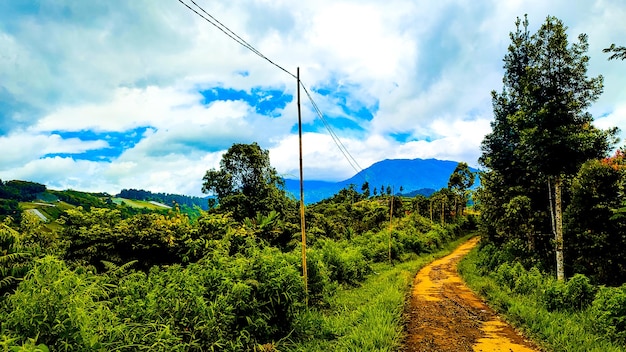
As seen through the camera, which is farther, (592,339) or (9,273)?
(592,339)

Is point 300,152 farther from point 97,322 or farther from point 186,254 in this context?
point 97,322

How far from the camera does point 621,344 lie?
7.25 meters

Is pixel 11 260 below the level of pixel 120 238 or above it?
below

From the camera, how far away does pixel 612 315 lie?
7.84 metres

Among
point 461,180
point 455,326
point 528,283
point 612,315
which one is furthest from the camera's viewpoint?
point 461,180

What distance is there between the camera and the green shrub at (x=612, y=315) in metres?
7.55

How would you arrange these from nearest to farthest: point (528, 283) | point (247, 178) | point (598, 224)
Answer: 1. point (528, 283)
2. point (598, 224)
3. point (247, 178)

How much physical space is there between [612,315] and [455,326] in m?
3.45

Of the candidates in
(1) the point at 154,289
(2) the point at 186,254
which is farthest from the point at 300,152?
(1) the point at 154,289

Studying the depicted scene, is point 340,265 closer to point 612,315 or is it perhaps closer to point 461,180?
point 612,315

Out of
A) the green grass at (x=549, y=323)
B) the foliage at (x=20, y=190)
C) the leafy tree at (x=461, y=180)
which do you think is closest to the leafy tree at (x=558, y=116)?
the green grass at (x=549, y=323)

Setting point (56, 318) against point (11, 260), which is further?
point (11, 260)

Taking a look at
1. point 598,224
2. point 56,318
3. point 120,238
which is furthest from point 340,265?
point 56,318

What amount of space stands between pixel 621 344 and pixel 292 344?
695 centimetres
